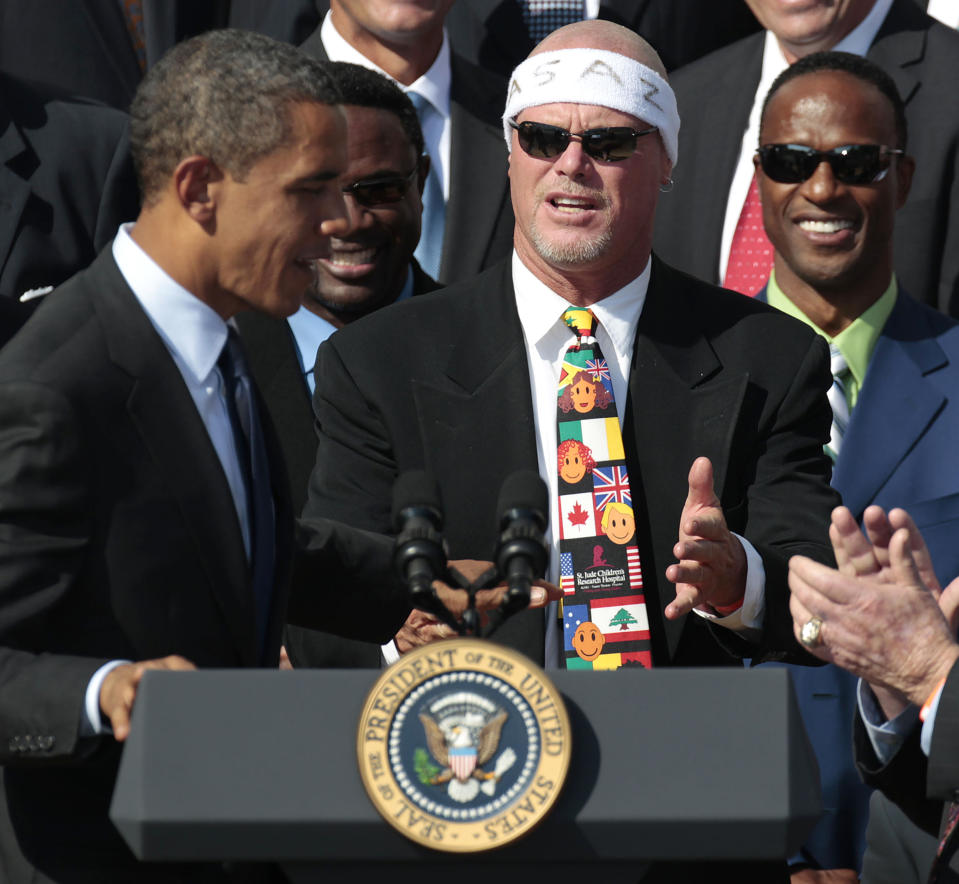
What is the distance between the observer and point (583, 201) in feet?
12.8

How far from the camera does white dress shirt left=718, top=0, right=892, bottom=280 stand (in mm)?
5605

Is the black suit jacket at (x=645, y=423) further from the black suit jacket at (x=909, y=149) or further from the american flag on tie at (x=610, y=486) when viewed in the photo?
the black suit jacket at (x=909, y=149)

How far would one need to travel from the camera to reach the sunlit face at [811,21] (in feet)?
19.0

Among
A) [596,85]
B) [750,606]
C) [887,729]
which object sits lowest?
[887,729]

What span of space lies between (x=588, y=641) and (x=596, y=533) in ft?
0.73

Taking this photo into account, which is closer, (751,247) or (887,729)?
(887,729)

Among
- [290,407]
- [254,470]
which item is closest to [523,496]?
[254,470]

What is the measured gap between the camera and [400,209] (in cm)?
500

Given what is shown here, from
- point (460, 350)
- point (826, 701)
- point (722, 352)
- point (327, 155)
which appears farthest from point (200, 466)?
point (826, 701)

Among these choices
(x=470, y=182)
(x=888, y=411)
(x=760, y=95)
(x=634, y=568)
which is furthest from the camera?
(x=760, y=95)

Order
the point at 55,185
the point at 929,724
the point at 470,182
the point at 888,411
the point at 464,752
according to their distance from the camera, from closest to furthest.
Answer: the point at 464,752 → the point at 929,724 → the point at 888,411 → the point at 55,185 → the point at 470,182

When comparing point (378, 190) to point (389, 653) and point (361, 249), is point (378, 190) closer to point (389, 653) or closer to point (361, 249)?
point (361, 249)

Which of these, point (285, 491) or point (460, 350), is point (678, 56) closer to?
point (460, 350)

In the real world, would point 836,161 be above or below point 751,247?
above
